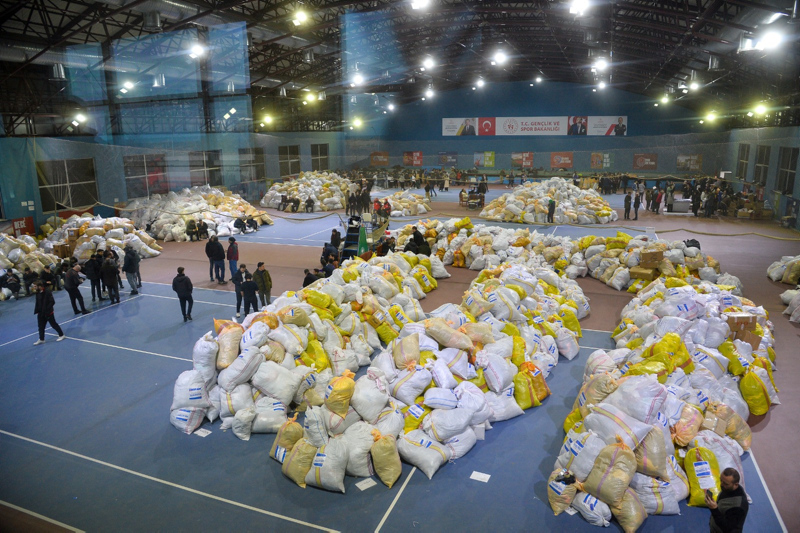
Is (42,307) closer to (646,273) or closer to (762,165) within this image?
(646,273)

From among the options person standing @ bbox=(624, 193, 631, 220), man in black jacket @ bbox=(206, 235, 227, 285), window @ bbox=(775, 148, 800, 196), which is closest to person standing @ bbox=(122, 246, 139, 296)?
man in black jacket @ bbox=(206, 235, 227, 285)

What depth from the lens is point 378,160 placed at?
37.3 metres

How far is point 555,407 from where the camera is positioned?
664 cm

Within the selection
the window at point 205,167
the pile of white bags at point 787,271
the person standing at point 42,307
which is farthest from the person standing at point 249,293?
the window at point 205,167

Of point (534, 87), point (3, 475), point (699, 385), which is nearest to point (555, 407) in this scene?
point (699, 385)

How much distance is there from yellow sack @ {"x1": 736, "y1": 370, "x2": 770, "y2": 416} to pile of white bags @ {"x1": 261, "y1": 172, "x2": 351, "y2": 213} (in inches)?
845

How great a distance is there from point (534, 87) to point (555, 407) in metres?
33.8

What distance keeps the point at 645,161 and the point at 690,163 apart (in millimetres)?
2463

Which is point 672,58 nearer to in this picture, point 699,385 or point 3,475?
point 699,385

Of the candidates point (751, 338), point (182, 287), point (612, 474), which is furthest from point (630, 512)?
point (182, 287)

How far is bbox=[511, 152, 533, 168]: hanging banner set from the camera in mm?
34531

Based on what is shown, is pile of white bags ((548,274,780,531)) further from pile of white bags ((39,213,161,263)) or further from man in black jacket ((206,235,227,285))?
pile of white bags ((39,213,161,263))

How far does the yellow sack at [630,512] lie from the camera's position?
4477mm

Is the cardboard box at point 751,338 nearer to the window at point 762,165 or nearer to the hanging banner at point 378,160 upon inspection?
the window at point 762,165
